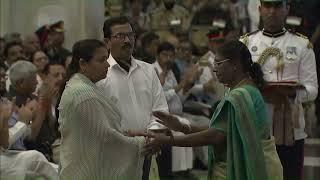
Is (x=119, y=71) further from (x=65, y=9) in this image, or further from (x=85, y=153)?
(x=65, y=9)

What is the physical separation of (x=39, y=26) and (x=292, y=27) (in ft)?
10.7

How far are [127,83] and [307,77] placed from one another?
1475 mm

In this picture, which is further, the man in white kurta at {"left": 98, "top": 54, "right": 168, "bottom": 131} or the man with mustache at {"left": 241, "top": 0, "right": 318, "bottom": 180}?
the man with mustache at {"left": 241, "top": 0, "right": 318, "bottom": 180}

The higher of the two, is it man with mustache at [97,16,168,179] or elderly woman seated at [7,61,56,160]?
man with mustache at [97,16,168,179]


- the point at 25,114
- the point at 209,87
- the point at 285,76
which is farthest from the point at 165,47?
the point at 285,76

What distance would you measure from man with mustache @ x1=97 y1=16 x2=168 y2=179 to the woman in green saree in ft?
1.53

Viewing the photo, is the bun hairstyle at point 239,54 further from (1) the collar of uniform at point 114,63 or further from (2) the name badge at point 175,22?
(2) the name badge at point 175,22

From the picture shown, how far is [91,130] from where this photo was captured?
4.68 metres

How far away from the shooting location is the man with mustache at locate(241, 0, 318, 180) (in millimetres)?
5918

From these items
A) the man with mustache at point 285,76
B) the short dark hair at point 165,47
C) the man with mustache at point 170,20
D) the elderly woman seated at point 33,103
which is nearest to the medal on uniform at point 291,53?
the man with mustache at point 285,76

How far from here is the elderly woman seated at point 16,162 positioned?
5.20m

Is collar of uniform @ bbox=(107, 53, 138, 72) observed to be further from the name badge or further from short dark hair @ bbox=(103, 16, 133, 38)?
the name badge

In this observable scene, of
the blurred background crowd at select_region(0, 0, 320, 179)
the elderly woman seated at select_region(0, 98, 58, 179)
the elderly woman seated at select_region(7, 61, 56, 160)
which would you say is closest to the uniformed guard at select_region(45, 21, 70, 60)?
the blurred background crowd at select_region(0, 0, 320, 179)

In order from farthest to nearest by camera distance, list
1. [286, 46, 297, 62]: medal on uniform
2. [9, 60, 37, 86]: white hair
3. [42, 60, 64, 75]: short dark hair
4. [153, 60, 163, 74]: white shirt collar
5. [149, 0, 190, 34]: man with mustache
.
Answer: [149, 0, 190, 34]: man with mustache < [153, 60, 163, 74]: white shirt collar < [42, 60, 64, 75]: short dark hair < [9, 60, 37, 86]: white hair < [286, 46, 297, 62]: medal on uniform
